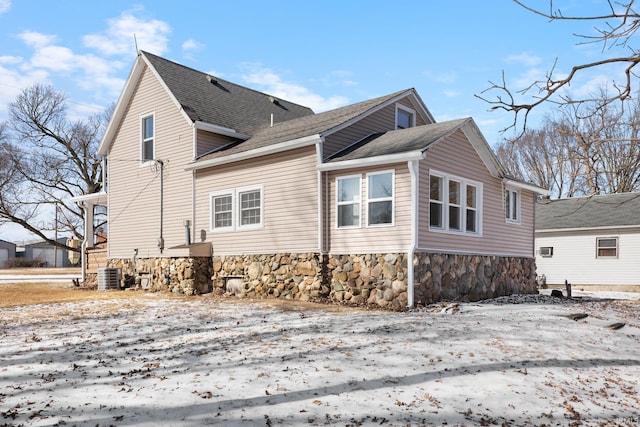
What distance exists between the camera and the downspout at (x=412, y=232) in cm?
1206

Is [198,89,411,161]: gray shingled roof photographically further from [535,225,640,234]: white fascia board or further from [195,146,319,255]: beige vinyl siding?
[535,225,640,234]: white fascia board

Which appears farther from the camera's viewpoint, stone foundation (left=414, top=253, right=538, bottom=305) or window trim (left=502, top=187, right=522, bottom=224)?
window trim (left=502, top=187, right=522, bottom=224)

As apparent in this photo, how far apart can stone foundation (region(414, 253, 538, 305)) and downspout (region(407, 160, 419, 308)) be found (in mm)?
155

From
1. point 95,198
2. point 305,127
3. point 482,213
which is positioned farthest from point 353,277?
point 95,198

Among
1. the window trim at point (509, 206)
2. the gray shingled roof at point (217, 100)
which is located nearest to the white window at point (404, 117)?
the window trim at point (509, 206)

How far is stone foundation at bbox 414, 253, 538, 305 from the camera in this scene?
1246cm

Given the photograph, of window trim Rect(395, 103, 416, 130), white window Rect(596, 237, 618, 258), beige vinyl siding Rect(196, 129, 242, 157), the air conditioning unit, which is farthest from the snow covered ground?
white window Rect(596, 237, 618, 258)

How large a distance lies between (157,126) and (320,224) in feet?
25.9

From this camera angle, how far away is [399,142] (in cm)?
1327

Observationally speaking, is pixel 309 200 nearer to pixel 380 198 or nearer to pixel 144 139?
pixel 380 198

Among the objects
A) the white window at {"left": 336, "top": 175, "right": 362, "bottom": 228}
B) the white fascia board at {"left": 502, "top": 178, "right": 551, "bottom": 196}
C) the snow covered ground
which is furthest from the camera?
the white fascia board at {"left": 502, "top": 178, "right": 551, "bottom": 196}

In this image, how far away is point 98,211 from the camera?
1393 inches

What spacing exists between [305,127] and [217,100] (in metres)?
5.02

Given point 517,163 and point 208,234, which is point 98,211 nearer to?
point 208,234
